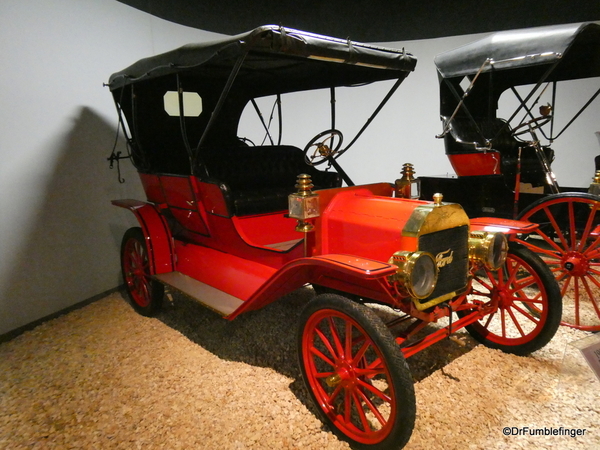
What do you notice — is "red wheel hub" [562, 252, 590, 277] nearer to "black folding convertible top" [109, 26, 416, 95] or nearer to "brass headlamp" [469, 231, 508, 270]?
"brass headlamp" [469, 231, 508, 270]

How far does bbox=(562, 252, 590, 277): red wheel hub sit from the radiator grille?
1304mm

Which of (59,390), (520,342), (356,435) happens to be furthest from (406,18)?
(59,390)

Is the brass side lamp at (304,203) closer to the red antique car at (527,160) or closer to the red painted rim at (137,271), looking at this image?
the red painted rim at (137,271)

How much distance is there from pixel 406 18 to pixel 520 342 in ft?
13.1

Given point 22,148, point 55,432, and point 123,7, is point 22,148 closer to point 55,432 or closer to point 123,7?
point 123,7

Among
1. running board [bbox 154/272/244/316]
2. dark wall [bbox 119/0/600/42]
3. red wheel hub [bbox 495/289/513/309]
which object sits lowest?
running board [bbox 154/272/244/316]

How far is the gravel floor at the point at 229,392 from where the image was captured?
1873 millimetres

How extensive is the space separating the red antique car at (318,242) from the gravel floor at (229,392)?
20cm

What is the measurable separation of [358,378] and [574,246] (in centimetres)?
207

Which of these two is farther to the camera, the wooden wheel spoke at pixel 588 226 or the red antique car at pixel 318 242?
the wooden wheel spoke at pixel 588 226

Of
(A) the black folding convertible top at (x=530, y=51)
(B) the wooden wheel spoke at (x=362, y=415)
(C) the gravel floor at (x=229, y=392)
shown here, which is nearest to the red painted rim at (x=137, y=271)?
(C) the gravel floor at (x=229, y=392)

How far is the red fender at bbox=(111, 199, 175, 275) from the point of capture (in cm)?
309

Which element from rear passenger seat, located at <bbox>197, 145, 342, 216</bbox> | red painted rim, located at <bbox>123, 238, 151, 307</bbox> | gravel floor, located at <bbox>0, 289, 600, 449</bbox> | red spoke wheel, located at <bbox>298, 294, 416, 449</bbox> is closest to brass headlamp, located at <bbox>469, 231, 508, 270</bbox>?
gravel floor, located at <bbox>0, 289, 600, 449</bbox>

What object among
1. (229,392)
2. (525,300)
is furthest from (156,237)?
(525,300)
